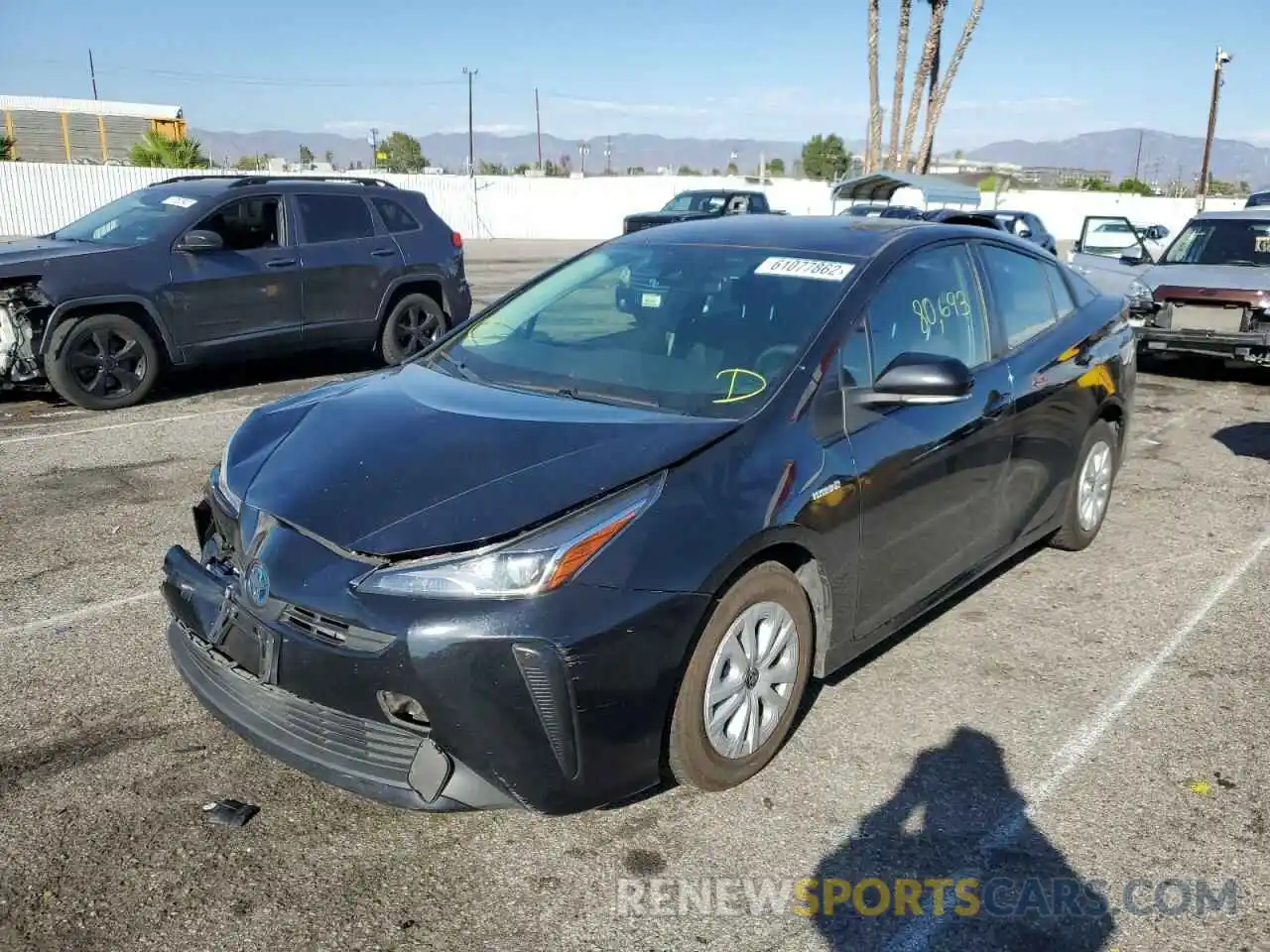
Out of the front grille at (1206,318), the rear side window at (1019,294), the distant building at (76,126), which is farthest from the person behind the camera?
the distant building at (76,126)

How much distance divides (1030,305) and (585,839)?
312 centimetres

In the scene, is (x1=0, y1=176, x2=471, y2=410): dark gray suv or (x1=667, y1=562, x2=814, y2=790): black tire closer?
(x1=667, y1=562, x2=814, y2=790): black tire

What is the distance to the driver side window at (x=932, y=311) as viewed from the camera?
369 centimetres

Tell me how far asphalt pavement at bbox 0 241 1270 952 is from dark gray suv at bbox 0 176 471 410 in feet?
12.4

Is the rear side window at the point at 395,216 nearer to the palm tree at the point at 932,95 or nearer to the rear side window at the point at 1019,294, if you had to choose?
the rear side window at the point at 1019,294

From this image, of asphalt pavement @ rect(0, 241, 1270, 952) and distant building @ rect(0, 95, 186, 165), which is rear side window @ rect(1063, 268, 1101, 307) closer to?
asphalt pavement @ rect(0, 241, 1270, 952)

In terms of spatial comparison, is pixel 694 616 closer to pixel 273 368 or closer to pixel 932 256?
pixel 932 256

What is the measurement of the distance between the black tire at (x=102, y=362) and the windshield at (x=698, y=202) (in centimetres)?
1579

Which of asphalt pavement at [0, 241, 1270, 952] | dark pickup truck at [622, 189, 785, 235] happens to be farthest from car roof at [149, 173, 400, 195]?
dark pickup truck at [622, 189, 785, 235]

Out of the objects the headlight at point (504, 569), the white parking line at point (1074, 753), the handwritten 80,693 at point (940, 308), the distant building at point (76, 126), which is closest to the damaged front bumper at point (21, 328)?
the headlight at point (504, 569)

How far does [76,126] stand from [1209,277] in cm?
4758

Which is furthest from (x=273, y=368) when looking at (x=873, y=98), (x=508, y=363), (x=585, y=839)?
(x=873, y=98)

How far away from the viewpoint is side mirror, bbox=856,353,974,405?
3398 millimetres

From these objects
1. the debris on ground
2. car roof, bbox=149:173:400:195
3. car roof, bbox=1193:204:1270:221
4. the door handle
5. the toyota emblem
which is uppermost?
car roof, bbox=149:173:400:195
